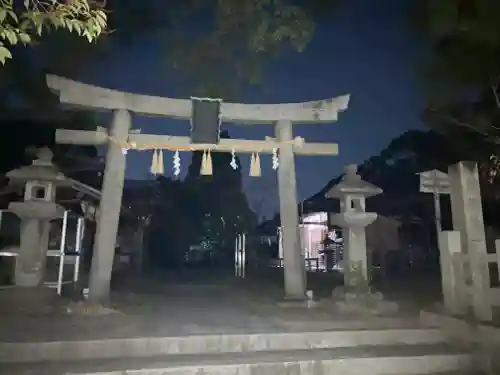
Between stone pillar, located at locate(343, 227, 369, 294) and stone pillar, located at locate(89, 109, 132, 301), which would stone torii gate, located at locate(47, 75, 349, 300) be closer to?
stone pillar, located at locate(89, 109, 132, 301)

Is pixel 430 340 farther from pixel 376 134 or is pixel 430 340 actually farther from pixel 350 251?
pixel 376 134

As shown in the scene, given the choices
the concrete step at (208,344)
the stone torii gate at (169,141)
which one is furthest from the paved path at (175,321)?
the stone torii gate at (169,141)

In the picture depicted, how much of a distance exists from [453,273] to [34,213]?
23.8ft

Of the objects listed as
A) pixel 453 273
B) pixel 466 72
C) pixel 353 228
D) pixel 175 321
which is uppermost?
pixel 466 72

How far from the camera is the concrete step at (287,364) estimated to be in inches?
167

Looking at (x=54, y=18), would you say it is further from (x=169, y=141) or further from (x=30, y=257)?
(x=30, y=257)

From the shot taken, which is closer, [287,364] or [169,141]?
[287,364]

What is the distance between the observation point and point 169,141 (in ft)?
27.3

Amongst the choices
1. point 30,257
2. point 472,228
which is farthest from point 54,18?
point 30,257

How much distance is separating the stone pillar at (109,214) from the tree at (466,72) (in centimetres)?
641

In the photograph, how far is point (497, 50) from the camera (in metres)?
8.41

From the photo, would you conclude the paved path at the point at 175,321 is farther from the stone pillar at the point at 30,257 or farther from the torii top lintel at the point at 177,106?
the torii top lintel at the point at 177,106

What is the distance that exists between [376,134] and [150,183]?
13.1 metres

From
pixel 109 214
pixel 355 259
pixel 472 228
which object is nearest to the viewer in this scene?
pixel 472 228
